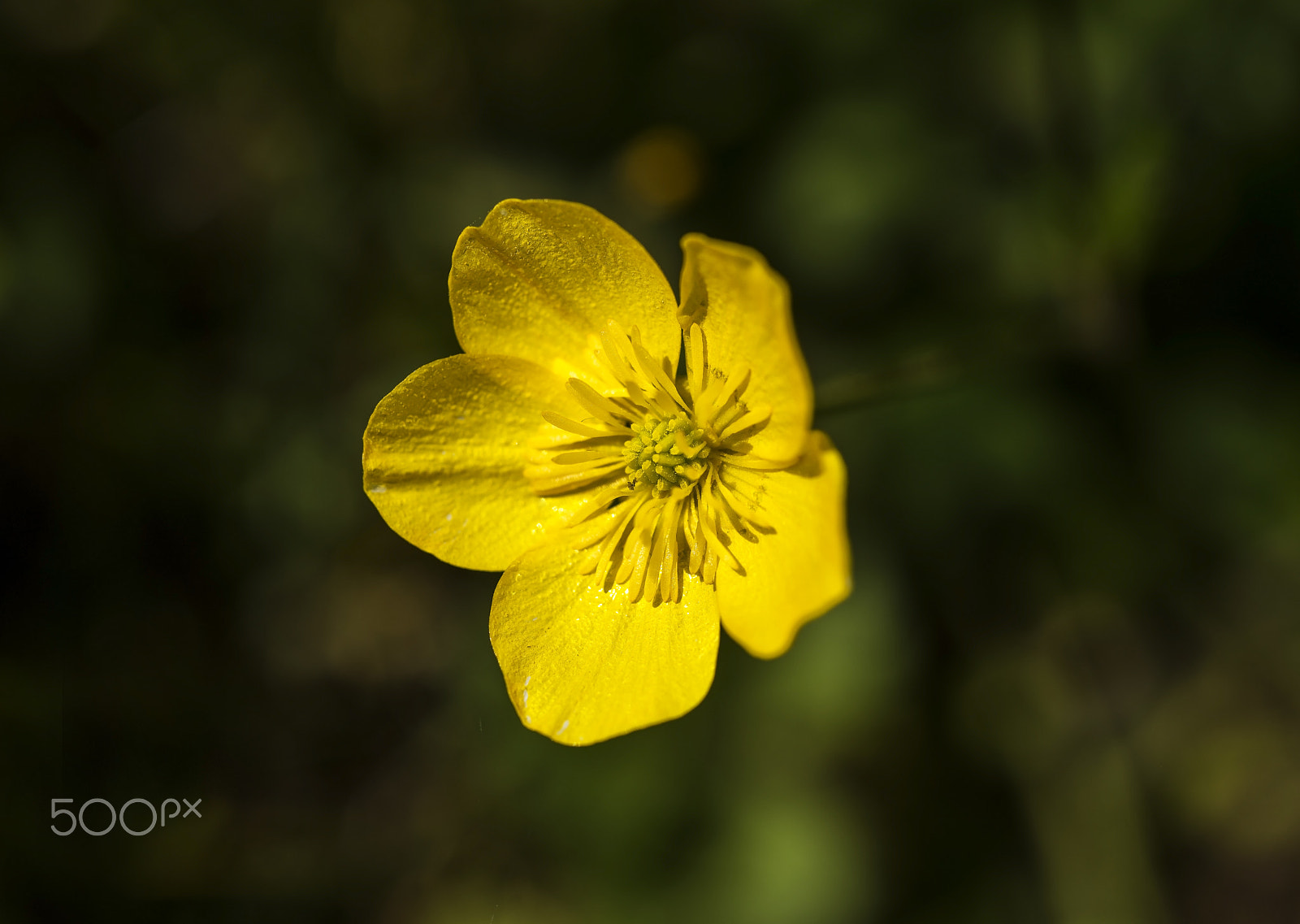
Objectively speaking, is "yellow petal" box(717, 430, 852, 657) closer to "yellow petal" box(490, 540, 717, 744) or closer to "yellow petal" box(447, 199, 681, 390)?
"yellow petal" box(490, 540, 717, 744)

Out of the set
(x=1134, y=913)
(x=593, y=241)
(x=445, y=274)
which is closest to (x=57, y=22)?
(x=445, y=274)

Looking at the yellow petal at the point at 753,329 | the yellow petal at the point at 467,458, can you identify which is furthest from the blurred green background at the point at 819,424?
the yellow petal at the point at 753,329

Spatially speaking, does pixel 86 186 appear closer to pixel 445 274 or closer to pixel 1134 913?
pixel 445 274

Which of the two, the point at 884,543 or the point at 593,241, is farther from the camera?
the point at 884,543

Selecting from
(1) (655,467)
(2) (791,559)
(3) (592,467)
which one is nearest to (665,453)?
(1) (655,467)

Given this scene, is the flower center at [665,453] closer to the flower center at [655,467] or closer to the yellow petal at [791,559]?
the flower center at [655,467]

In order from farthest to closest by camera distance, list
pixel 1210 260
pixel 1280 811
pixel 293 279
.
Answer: pixel 293 279 → pixel 1280 811 → pixel 1210 260
